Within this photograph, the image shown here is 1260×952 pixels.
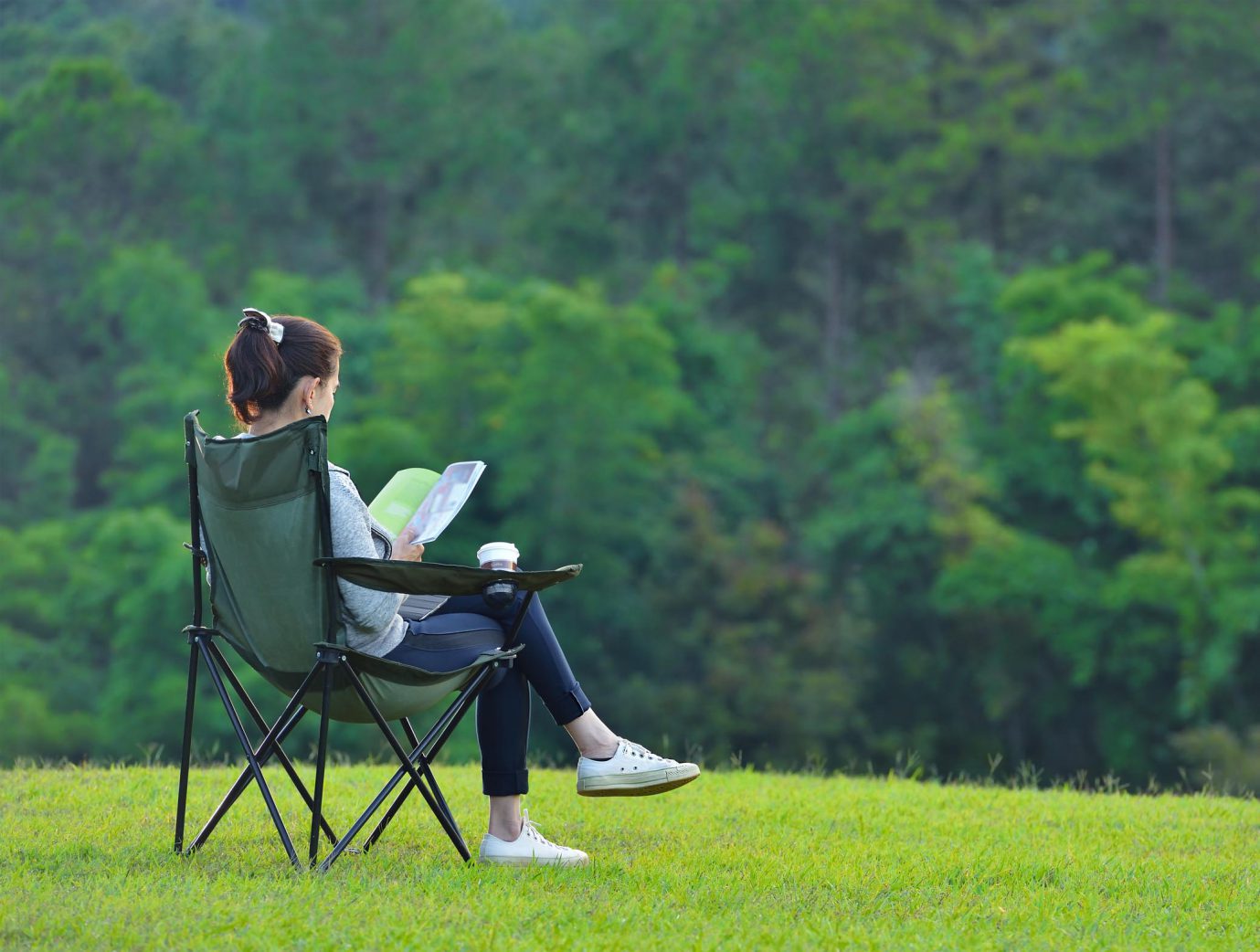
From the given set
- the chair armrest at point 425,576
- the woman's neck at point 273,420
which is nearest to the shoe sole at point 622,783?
the chair armrest at point 425,576

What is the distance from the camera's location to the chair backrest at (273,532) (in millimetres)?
3486

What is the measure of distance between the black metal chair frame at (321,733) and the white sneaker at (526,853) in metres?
0.06

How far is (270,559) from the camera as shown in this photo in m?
3.56

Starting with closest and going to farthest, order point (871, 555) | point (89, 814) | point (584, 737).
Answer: point (584, 737)
point (89, 814)
point (871, 555)

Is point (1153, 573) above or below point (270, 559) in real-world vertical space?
below

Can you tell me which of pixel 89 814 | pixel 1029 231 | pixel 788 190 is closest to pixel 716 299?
pixel 788 190

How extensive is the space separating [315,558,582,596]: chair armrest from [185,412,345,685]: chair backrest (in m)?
0.06

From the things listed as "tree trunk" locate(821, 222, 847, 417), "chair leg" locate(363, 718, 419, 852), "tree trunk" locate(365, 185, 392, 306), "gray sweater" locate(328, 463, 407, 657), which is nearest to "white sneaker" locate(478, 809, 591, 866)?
"chair leg" locate(363, 718, 419, 852)

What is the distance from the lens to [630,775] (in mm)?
3898

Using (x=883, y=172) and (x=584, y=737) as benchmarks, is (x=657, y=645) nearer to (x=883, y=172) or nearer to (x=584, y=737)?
(x=883, y=172)

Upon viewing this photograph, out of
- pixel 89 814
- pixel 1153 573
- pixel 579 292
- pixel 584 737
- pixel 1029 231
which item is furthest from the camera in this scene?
pixel 1029 231

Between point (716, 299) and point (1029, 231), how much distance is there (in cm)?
661

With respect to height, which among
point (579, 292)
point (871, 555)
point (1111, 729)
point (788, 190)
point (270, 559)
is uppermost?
point (788, 190)

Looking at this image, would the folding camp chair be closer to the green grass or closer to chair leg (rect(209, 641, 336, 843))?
chair leg (rect(209, 641, 336, 843))
